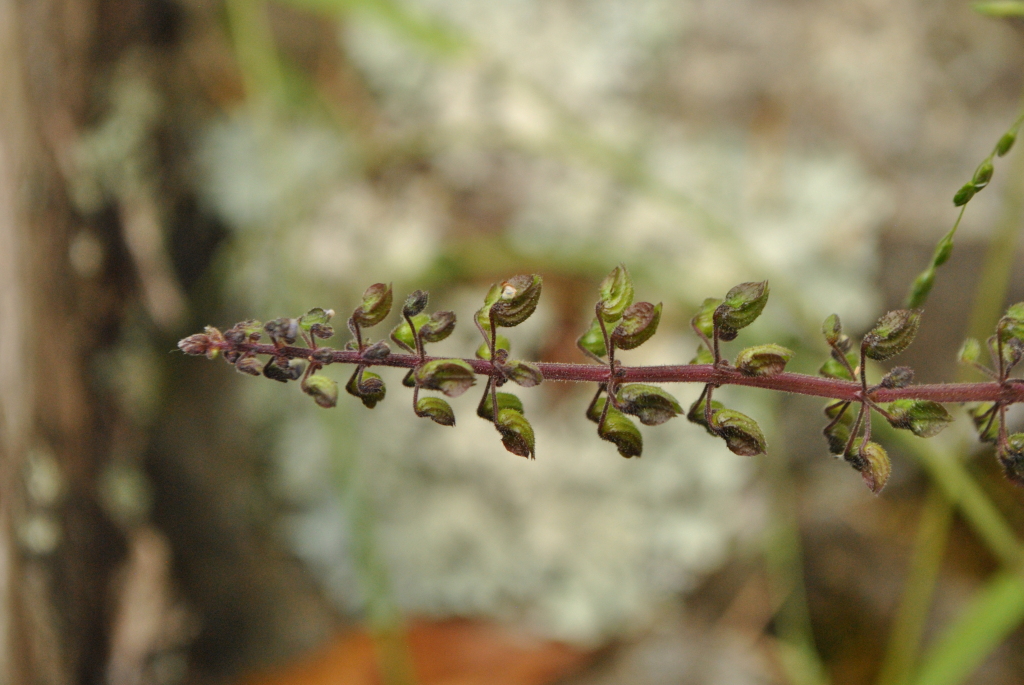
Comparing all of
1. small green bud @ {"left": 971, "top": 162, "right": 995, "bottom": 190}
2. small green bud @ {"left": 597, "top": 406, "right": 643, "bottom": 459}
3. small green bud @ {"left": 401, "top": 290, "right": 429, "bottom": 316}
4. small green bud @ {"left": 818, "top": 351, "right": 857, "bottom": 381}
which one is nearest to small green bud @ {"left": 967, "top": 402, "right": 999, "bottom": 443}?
small green bud @ {"left": 818, "top": 351, "right": 857, "bottom": 381}

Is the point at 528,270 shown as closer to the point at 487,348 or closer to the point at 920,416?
the point at 487,348

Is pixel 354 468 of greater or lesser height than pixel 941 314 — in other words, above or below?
below

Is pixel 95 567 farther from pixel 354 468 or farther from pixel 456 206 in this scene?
pixel 456 206

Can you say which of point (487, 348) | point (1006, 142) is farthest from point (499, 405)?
point (1006, 142)

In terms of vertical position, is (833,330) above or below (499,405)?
above

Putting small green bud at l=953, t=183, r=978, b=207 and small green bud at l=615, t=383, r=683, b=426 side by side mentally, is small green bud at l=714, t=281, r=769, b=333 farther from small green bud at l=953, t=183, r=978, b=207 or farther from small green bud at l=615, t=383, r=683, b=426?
small green bud at l=953, t=183, r=978, b=207

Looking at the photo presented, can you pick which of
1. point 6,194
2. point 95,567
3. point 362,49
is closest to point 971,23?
point 362,49
